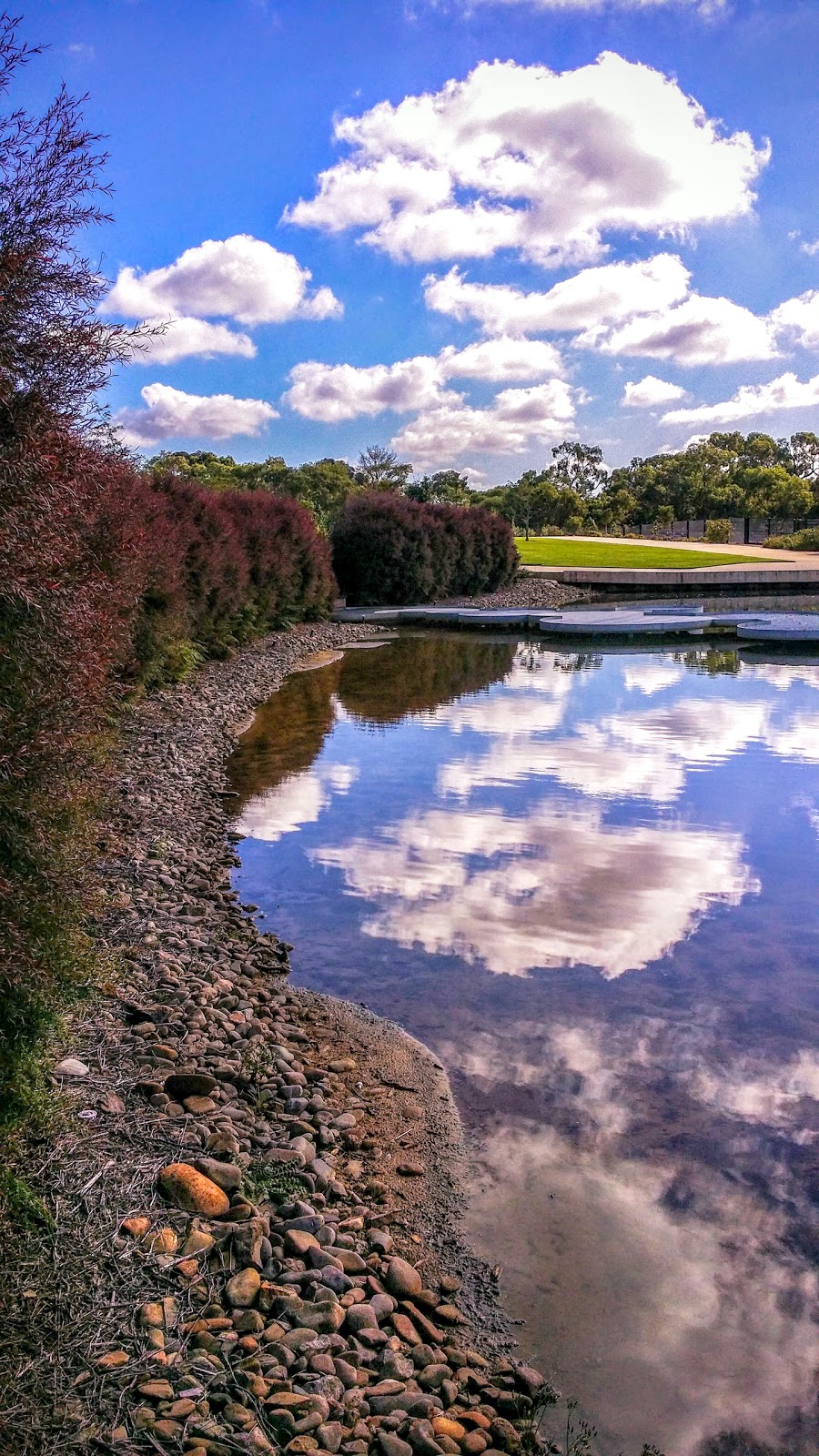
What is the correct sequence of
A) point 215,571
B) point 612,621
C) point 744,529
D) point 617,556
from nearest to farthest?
point 215,571
point 612,621
point 617,556
point 744,529

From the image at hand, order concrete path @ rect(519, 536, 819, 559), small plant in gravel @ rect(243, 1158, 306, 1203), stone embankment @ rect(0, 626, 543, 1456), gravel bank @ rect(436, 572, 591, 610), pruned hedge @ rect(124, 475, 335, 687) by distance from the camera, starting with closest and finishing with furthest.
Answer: stone embankment @ rect(0, 626, 543, 1456) < small plant in gravel @ rect(243, 1158, 306, 1203) < pruned hedge @ rect(124, 475, 335, 687) < gravel bank @ rect(436, 572, 591, 610) < concrete path @ rect(519, 536, 819, 559)

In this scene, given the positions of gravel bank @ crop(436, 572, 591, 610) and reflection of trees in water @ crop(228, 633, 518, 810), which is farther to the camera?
gravel bank @ crop(436, 572, 591, 610)

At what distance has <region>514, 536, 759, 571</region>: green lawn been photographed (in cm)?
4306

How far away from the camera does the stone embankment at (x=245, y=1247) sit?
2699 mm

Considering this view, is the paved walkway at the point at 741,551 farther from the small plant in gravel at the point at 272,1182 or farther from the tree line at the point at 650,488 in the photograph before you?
the small plant in gravel at the point at 272,1182

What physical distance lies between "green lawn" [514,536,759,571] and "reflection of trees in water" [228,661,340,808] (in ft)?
85.4

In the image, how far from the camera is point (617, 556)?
46500 millimetres

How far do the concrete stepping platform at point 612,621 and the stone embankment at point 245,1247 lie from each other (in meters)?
19.5

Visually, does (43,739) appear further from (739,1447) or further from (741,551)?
(741,551)

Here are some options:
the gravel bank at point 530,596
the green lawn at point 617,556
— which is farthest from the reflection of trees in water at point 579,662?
the green lawn at point 617,556

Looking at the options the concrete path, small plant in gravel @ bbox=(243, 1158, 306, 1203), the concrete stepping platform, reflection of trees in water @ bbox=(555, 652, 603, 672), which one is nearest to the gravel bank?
the concrete stepping platform

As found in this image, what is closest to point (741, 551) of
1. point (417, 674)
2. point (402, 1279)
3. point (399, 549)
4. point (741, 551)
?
point (741, 551)

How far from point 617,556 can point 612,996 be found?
4243 centimetres

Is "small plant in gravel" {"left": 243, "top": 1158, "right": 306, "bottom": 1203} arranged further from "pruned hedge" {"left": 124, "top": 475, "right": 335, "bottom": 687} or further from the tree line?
the tree line
